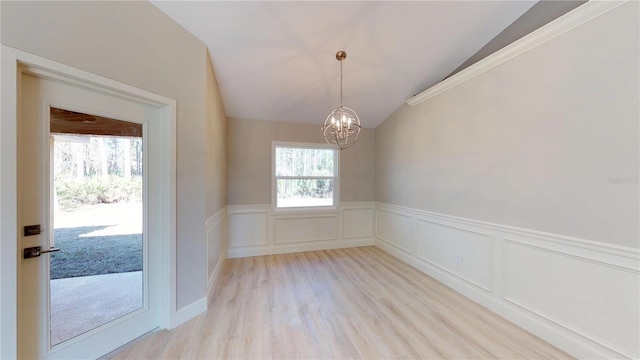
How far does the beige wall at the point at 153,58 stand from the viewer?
1.36 meters

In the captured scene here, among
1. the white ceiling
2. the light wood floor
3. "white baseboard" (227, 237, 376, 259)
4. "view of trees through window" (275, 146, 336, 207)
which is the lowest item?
the light wood floor

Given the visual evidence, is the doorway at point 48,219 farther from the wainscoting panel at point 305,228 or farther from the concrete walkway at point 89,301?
the wainscoting panel at point 305,228

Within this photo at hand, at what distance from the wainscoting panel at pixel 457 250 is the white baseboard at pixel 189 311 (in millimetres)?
2905

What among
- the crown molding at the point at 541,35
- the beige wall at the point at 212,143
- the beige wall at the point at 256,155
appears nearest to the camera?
the crown molding at the point at 541,35

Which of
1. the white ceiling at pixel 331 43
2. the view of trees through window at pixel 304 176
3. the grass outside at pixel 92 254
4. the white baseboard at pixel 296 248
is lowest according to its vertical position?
the white baseboard at pixel 296 248

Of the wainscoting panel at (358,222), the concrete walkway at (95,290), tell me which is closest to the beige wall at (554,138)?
the wainscoting panel at (358,222)

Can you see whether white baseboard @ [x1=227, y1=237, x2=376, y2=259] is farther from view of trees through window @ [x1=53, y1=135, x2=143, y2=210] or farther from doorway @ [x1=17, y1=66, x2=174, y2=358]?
view of trees through window @ [x1=53, y1=135, x2=143, y2=210]

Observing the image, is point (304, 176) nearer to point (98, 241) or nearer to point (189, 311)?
point (189, 311)

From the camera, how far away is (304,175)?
443cm

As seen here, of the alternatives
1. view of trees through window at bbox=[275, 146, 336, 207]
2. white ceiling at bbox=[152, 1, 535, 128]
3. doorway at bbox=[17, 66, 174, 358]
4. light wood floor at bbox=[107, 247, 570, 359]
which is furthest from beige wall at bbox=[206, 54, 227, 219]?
view of trees through window at bbox=[275, 146, 336, 207]

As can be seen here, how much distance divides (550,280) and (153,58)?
151 inches

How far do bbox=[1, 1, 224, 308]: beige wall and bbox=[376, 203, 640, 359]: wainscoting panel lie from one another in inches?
116

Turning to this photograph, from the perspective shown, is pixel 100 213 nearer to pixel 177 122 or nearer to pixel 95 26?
pixel 177 122

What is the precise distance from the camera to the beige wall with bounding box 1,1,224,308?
4.46 ft
